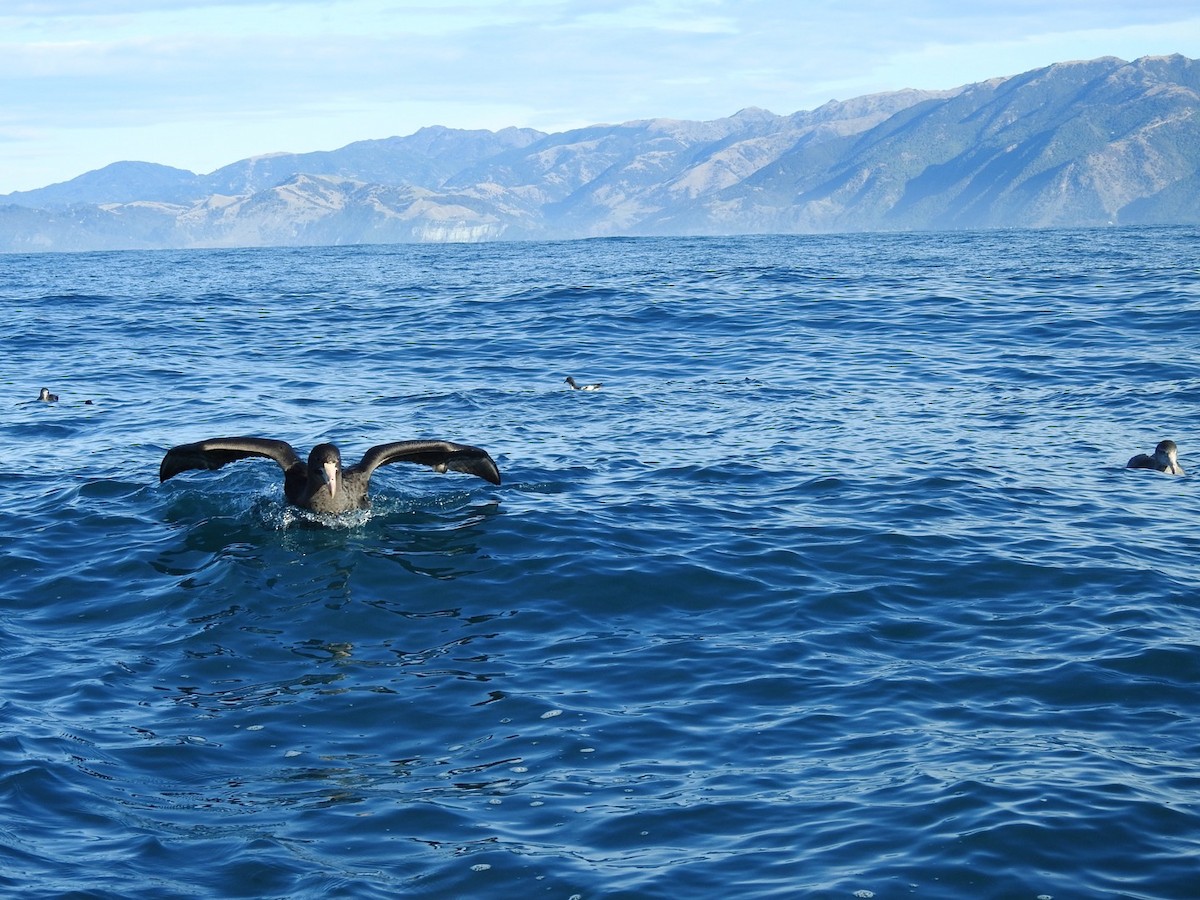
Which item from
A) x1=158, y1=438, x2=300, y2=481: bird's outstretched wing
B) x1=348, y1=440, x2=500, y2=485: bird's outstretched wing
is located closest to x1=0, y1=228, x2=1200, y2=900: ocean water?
x1=348, y1=440, x2=500, y2=485: bird's outstretched wing

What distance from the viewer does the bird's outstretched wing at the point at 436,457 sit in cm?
1552

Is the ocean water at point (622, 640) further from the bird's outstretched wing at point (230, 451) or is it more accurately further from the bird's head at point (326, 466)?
the bird's outstretched wing at point (230, 451)

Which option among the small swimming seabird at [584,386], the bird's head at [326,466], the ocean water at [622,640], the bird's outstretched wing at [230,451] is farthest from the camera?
the small swimming seabird at [584,386]

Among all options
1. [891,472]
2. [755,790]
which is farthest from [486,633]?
[891,472]

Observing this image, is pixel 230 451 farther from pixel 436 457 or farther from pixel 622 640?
pixel 622 640

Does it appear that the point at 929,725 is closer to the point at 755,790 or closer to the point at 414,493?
the point at 755,790

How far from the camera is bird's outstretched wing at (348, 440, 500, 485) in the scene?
1552 centimetres

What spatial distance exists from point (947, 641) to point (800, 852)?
419 centimetres

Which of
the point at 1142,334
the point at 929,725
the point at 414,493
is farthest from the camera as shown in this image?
the point at 1142,334

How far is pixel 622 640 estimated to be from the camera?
12273 mm

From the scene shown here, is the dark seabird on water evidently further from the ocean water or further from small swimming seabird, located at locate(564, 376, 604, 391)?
small swimming seabird, located at locate(564, 376, 604, 391)

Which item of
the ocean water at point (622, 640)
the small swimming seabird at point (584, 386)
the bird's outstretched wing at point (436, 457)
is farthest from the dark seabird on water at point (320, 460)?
the small swimming seabird at point (584, 386)

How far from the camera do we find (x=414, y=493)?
17.6 metres

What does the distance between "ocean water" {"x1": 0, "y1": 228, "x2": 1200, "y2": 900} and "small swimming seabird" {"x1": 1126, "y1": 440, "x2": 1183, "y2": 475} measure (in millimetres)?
326
